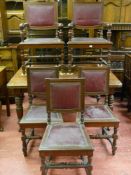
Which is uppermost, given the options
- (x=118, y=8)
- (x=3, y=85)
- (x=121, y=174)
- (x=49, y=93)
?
(x=118, y=8)

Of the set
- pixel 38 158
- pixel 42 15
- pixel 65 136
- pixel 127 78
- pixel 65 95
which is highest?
pixel 42 15

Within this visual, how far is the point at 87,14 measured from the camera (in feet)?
10.4

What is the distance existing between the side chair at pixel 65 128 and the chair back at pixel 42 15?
1.28 metres

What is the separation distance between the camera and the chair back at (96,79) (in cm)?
257

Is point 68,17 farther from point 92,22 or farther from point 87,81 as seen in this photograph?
point 87,81

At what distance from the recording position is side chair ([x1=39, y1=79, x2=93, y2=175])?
1.95 meters

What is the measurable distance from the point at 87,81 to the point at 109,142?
2.52 feet

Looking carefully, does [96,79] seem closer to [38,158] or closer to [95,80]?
[95,80]

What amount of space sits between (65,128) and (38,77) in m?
0.72

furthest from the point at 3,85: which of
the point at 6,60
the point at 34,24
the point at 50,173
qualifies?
the point at 50,173

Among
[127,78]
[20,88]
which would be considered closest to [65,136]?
[20,88]

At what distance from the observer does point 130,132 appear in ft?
9.62

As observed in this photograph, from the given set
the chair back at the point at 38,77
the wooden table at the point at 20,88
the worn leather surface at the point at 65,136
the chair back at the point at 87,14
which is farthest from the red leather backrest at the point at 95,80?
the chair back at the point at 87,14

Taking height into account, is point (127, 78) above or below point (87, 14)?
below
